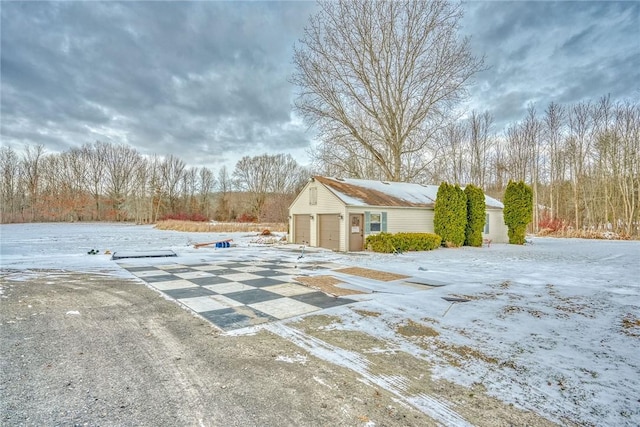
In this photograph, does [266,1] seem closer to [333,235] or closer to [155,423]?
[333,235]

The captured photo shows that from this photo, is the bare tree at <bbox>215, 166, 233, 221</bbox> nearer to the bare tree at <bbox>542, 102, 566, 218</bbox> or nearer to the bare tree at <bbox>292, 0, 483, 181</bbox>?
the bare tree at <bbox>292, 0, 483, 181</bbox>

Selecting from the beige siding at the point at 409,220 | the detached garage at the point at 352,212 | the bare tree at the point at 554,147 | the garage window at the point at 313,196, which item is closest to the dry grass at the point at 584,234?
the bare tree at the point at 554,147

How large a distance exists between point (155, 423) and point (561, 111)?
33135mm

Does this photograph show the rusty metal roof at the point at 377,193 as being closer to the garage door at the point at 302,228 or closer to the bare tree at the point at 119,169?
the garage door at the point at 302,228

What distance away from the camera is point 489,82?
20.4 meters

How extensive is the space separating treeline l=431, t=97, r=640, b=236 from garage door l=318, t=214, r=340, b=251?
40.0 feet

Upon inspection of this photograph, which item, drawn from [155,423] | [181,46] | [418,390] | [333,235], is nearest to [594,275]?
[418,390]

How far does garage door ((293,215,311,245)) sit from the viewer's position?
16.3 m

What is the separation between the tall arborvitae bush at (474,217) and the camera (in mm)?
16578

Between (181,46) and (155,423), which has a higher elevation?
(181,46)

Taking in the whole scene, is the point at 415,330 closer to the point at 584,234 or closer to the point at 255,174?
the point at 584,234

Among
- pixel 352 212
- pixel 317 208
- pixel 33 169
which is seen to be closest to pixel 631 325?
pixel 352 212

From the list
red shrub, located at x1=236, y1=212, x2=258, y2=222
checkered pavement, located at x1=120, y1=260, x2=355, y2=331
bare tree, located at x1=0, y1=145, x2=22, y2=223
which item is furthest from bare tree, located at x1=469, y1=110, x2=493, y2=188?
bare tree, located at x1=0, y1=145, x2=22, y2=223

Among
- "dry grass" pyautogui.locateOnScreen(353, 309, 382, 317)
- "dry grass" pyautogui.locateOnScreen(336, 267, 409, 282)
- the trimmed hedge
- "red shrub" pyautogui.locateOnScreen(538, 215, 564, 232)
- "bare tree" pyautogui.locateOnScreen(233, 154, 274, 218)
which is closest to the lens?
"dry grass" pyautogui.locateOnScreen(353, 309, 382, 317)
